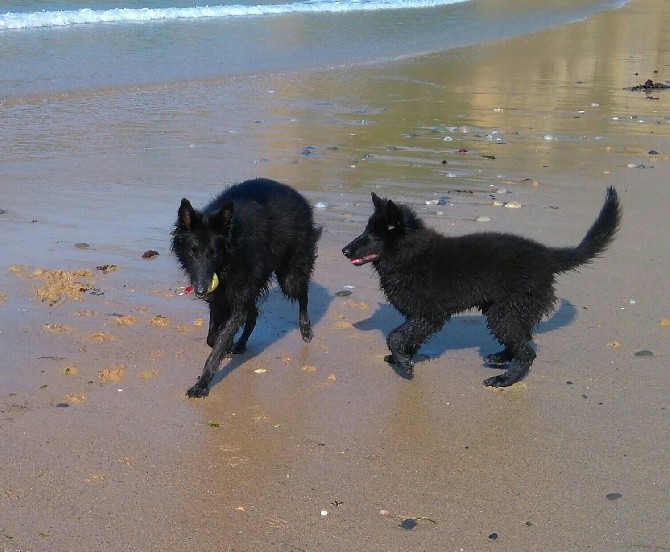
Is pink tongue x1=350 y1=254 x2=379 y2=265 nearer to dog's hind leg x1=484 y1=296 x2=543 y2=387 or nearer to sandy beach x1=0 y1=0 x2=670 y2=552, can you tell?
sandy beach x1=0 y1=0 x2=670 y2=552

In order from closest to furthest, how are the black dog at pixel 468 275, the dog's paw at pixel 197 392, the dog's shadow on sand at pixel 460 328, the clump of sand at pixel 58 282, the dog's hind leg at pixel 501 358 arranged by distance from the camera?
1. the dog's paw at pixel 197 392
2. the black dog at pixel 468 275
3. the dog's hind leg at pixel 501 358
4. the dog's shadow on sand at pixel 460 328
5. the clump of sand at pixel 58 282

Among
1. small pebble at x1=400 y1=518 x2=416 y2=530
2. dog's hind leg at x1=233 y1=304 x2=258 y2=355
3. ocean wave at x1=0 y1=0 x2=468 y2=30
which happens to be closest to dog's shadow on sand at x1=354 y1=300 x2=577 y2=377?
dog's hind leg at x1=233 y1=304 x2=258 y2=355

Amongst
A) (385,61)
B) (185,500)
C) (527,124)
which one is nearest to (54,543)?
(185,500)

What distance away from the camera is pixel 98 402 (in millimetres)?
4484

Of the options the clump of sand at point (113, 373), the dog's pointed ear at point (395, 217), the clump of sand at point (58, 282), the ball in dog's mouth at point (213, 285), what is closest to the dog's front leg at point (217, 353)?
the ball in dog's mouth at point (213, 285)

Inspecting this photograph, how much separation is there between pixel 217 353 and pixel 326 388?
64 cm

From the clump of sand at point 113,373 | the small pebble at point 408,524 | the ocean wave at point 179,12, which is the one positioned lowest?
the small pebble at point 408,524

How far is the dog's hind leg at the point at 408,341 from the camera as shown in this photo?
493 cm

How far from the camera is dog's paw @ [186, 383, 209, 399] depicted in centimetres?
464

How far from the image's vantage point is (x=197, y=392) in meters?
4.66

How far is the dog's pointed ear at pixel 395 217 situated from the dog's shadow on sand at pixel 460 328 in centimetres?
76

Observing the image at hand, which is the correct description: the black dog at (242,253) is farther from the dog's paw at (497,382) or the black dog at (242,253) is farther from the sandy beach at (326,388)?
the dog's paw at (497,382)

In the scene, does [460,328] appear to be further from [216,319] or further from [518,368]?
[216,319]

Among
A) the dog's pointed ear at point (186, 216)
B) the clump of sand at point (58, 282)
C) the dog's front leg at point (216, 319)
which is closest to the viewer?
the dog's pointed ear at point (186, 216)
